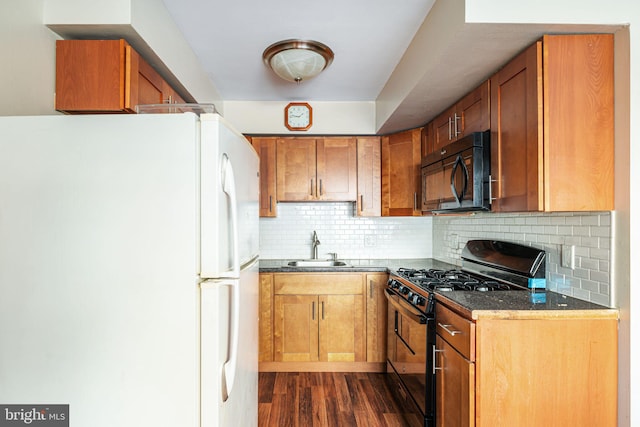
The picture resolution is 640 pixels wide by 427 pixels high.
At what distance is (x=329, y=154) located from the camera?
3.63m

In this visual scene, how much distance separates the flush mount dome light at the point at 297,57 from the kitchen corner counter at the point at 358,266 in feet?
5.38

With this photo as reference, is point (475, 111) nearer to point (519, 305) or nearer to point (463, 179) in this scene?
point (463, 179)

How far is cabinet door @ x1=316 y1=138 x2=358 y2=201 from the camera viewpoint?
11.9 feet

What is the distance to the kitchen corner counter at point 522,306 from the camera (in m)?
1.62

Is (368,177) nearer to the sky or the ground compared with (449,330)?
nearer to the sky

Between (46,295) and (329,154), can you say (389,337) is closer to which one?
(329,154)

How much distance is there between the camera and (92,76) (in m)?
1.67

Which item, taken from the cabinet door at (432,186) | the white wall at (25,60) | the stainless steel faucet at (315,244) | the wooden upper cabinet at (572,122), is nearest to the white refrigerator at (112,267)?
the white wall at (25,60)

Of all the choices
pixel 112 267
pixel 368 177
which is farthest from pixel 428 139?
pixel 112 267

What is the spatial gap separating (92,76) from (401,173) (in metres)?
2.58

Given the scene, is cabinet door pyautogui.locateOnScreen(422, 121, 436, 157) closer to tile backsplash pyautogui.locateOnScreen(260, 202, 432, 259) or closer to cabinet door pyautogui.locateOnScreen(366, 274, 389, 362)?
tile backsplash pyautogui.locateOnScreen(260, 202, 432, 259)

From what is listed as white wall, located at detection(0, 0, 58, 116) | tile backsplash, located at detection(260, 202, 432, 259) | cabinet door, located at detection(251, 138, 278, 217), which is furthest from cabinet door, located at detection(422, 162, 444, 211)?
white wall, located at detection(0, 0, 58, 116)

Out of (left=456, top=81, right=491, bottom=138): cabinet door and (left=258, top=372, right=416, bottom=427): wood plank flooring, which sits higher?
(left=456, top=81, right=491, bottom=138): cabinet door

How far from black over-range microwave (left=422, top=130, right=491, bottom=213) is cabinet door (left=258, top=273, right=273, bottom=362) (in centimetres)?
158
